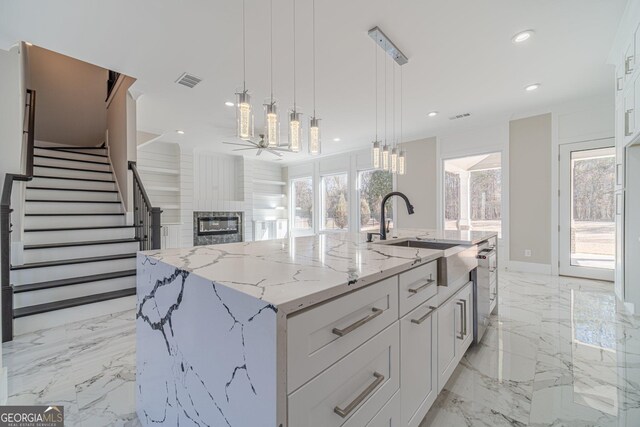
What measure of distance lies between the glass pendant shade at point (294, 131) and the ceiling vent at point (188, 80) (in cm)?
206

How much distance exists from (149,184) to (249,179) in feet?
8.23

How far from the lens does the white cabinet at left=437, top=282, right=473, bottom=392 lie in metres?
1.48

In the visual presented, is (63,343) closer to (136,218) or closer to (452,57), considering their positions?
(136,218)

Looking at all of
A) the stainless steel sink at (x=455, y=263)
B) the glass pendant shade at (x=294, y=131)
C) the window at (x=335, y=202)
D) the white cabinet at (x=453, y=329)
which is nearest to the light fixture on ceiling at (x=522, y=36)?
the stainless steel sink at (x=455, y=263)

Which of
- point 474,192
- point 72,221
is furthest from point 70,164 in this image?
point 474,192

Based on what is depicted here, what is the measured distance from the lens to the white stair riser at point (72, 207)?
351 cm

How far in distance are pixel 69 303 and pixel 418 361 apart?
328 centimetres

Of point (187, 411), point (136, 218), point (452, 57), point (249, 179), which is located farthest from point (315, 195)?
point (187, 411)

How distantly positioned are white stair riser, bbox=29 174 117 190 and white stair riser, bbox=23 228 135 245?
3.96ft

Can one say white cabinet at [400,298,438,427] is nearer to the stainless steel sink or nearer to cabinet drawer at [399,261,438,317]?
cabinet drawer at [399,261,438,317]

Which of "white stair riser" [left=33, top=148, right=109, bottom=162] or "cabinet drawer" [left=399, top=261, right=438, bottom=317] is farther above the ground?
"white stair riser" [left=33, top=148, right=109, bottom=162]

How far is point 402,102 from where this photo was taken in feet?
13.4

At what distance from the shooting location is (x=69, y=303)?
2.67 meters

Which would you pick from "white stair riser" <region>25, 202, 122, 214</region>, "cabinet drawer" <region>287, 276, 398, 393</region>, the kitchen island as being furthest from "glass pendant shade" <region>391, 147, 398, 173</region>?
"white stair riser" <region>25, 202, 122, 214</region>
